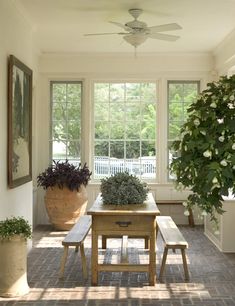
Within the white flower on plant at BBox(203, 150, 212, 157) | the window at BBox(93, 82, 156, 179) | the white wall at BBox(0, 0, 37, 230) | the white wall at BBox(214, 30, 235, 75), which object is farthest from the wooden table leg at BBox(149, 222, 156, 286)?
the window at BBox(93, 82, 156, 179)

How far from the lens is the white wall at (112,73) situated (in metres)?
9.99

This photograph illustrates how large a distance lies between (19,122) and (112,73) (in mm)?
3912

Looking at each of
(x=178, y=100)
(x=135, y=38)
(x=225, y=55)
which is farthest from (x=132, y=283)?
(x=178, y=100)

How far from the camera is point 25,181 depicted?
22.4 ft

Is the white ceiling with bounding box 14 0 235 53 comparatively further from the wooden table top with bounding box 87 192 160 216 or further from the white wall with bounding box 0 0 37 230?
the wooden table top with bounding box 87 192 160 216

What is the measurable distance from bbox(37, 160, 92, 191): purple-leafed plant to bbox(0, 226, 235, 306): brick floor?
1.71 metres

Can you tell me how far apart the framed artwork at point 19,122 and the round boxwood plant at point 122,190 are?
111 cm

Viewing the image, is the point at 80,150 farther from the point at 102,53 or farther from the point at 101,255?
the point at 101,255

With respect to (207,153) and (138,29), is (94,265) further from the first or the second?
(207,153)

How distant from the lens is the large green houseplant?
2.49m

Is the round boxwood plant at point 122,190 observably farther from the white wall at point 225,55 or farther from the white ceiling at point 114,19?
the white wall at point 225,55

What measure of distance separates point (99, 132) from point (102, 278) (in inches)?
189

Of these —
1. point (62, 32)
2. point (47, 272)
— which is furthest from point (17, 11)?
point (47, 272)

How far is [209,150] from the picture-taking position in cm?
254
